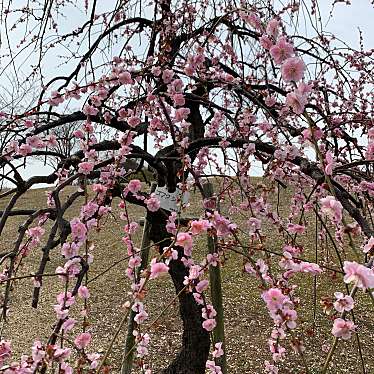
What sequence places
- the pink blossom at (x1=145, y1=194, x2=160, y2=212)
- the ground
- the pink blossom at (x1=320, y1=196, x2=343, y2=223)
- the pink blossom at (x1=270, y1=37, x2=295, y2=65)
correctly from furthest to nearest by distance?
the ground
the pink blossom at (x1=145, y1=194, x2=160, y2=212)
the pink blossom at (x1=270, y1=37, x2=295, y2=65)
the pink blossom at (x1=320, y1=196, x2=343, y2=223)

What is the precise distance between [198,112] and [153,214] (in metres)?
0.66

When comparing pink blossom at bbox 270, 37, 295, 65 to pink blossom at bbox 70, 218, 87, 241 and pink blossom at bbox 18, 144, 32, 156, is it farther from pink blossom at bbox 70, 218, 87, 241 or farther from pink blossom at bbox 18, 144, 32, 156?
pink blossom at bbox 18, 144, 32, 156

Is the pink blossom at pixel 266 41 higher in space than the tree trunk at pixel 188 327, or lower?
higher

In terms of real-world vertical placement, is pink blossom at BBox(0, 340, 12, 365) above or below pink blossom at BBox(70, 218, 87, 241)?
below

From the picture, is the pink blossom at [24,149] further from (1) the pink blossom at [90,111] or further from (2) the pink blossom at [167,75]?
(2) the pink blossom at [167,75]

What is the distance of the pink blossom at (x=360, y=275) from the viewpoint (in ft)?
2.57

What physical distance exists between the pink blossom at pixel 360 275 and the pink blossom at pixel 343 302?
0.18 ft

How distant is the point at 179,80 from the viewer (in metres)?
2.09

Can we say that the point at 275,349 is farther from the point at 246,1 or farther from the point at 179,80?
the point at 246,1

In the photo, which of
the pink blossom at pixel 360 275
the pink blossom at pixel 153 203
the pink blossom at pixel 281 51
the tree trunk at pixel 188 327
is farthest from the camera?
the tree trunk at pixel 188 327

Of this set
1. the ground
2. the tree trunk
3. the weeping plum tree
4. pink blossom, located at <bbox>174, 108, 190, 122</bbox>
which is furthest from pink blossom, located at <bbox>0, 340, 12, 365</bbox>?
the ground

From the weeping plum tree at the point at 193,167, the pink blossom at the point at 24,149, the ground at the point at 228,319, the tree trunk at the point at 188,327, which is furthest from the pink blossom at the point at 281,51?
the ground at the point at 228,319

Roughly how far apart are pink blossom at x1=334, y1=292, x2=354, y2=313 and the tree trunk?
1674 mm

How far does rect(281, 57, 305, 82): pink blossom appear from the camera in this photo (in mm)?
1047
